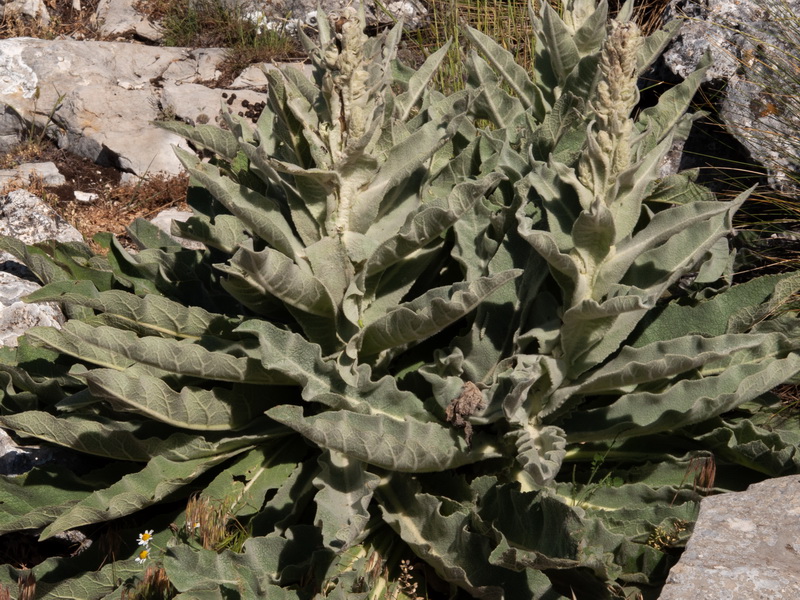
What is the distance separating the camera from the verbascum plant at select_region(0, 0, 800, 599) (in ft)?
9.22

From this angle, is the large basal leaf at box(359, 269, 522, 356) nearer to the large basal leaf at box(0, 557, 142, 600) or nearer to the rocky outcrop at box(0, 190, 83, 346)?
the large basal leaf at box(0, 557, 142, 600)

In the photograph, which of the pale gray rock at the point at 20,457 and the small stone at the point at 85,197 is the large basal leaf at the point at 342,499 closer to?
the pale gray rock at the point at 20,457

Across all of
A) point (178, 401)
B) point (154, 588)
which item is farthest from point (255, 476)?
point (154, 588)

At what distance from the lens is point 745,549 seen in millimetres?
2490

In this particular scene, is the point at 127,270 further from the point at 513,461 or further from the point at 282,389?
the point at 513,461

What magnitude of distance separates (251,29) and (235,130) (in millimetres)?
5727

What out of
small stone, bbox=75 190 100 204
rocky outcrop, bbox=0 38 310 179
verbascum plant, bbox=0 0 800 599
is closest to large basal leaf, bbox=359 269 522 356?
verbascum plant, bbox=0 0 800 599

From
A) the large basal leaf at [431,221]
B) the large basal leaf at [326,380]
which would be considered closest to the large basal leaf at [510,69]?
the large basal leaf at [431,221]

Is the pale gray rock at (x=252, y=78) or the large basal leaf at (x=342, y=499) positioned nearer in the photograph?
the large basal leaf at (x=342, y=499)

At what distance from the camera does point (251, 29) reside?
852 cm

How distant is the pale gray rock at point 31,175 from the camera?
6.22 m

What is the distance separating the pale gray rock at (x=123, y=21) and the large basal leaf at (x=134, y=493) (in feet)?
22.1

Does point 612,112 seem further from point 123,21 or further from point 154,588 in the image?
point 123,21

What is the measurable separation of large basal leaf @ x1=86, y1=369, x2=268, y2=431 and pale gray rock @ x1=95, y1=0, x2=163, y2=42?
6.57 meters
